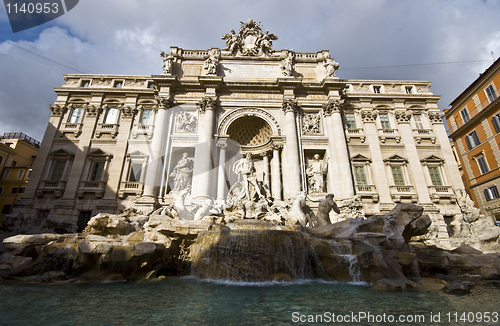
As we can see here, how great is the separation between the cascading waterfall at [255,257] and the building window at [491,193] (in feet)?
75.3

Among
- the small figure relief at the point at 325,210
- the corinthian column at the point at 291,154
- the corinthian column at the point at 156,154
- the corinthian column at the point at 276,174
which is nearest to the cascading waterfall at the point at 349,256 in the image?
the small figure relief at the point at 325,210

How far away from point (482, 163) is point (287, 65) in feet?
68.6

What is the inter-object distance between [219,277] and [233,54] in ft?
66.1

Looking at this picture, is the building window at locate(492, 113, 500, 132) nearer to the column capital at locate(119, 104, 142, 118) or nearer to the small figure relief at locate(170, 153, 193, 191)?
the small figure relief at locate(170, 153, 193, 191)

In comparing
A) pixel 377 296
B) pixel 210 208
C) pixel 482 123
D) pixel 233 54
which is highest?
pixel 233 54

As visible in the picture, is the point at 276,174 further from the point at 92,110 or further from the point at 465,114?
the point at 465,114

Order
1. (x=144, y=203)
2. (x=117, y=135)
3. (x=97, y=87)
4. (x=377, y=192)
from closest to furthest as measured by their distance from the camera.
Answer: (x=144, y=203) < (x=377, y=192) < (x=117, y=135) < (x=97, y=87)

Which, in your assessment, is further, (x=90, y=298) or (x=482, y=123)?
(x=482, y=123)

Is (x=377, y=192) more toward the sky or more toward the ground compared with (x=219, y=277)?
more toward the sky

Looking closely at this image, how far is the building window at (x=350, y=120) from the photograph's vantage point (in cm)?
2121

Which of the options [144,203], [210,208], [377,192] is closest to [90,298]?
[210,208]

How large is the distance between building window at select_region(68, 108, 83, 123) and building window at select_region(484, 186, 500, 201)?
123ft

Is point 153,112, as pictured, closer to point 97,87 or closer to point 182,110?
point 182,110

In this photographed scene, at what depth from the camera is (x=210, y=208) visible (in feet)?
45.8
